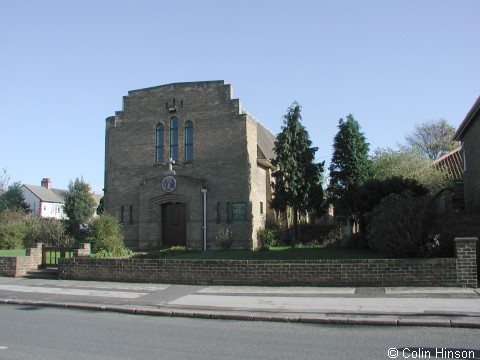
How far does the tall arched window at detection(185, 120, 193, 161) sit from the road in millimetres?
17574

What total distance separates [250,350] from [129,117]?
23227 mm

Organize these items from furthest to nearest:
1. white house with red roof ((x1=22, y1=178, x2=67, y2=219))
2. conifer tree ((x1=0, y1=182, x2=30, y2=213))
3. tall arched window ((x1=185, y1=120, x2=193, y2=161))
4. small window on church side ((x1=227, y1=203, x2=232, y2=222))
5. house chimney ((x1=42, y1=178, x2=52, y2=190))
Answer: house chimney ((x1=42, y1=178, x2=52, y2=190)) → white house with red roof ((x1=22, y1=178, x2=67, y2=219)) → conifer tree ((x1=0, y1=182, x2=30, y2=213)) → tall arched window ((x1=185, y1=120, x2=193, y2=161)) → small window on church side ((x1=227, y1=203, x2=232, y2=222))

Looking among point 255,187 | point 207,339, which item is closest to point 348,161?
point 255,187

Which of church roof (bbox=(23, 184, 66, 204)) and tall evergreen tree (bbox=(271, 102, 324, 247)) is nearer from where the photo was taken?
tall evergreen tree (bbox=(271, 102, 324, 247))

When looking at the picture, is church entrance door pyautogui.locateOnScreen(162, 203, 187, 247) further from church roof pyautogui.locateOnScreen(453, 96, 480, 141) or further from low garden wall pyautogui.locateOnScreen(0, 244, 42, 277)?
church roof pyautogui.locateOnScreen(453, 96, 480, 141)

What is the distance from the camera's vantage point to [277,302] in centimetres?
1105

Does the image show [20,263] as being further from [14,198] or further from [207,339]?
[14,198]

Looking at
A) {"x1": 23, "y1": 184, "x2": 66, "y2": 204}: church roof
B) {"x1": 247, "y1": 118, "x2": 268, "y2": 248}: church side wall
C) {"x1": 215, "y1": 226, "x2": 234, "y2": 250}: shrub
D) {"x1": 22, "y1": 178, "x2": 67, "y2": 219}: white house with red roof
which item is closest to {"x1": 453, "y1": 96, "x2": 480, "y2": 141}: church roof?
{"x1": 247, "y1": 118, "x2": 268, "y2": 248}: church side wall

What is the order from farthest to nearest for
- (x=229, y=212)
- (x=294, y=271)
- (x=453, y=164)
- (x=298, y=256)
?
(x=453, y=164) → (x=229, y=212) → (x=298, y=256) → (x=294, y=271)

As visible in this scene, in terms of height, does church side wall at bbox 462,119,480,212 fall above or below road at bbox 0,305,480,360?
above

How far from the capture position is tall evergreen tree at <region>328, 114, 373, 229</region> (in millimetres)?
25206

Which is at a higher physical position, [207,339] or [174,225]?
[174,225]

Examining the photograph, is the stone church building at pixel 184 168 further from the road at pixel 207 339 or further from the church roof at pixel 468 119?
the road at pixel 207 339

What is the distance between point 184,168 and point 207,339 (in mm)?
19447
